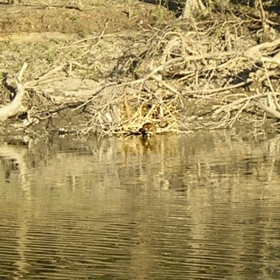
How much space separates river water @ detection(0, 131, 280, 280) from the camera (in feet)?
26.7

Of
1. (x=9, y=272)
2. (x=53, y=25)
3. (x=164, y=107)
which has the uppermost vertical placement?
(x=53, y=25)

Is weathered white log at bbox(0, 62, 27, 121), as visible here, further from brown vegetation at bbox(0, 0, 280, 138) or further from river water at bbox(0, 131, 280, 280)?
river water at bbox(0, 131, 280, 280)

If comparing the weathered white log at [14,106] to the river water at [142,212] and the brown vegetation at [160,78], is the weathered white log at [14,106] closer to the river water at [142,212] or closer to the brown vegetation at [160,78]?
the brown vegetation at [160,78]

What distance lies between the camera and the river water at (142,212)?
320 inches

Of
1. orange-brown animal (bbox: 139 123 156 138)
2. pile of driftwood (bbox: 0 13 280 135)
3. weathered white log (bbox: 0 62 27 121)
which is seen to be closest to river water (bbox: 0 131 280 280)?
orange-brown animal (bbox: 139 123 156 138)

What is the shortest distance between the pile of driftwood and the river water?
2.07m

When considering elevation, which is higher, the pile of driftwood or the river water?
the pile of driftwood

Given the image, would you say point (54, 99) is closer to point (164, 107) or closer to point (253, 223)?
point (164, 107)

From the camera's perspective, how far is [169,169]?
553 inches

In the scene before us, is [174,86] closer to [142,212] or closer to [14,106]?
[14,106]

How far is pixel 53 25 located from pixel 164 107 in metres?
6.28

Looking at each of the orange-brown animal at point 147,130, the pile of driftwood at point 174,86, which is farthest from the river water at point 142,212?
the pile of driftwood at point 174,86

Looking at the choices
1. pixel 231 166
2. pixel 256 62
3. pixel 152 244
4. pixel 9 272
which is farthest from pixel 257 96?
pixel 9 272

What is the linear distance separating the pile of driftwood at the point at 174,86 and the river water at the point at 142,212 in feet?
6.79
